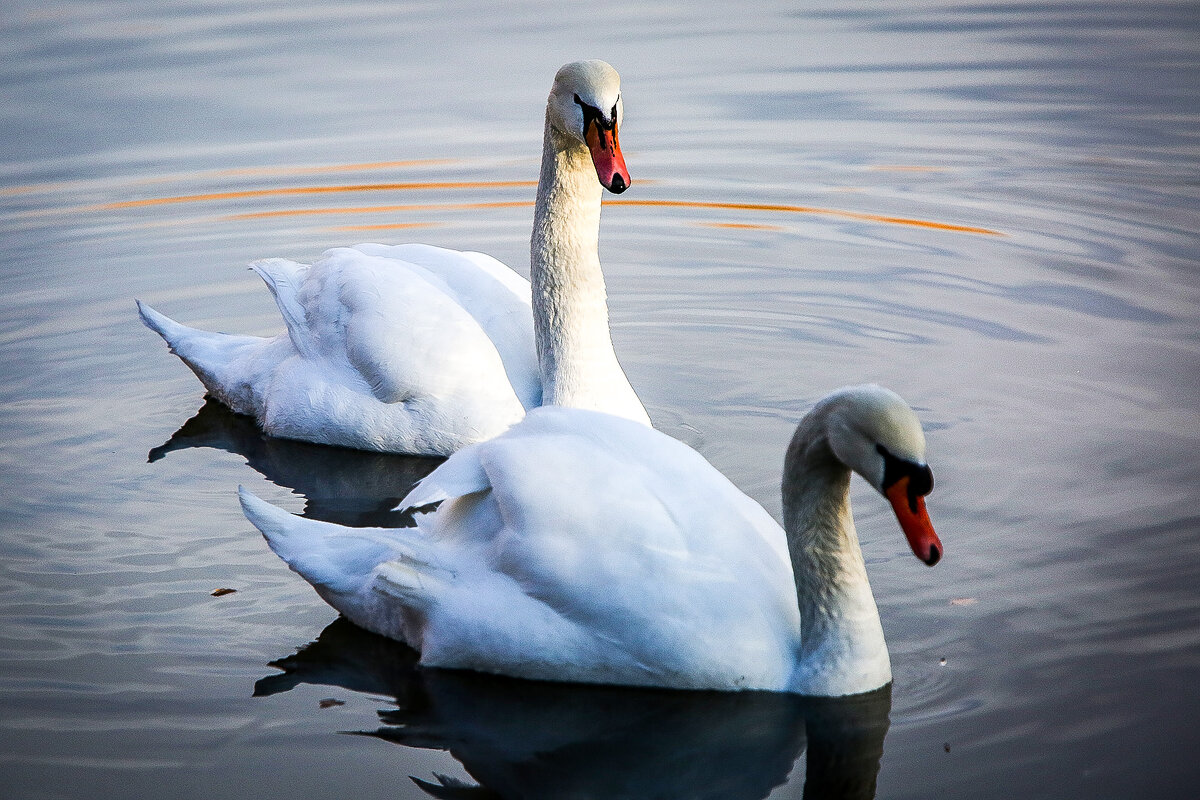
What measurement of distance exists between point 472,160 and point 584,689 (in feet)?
24.3

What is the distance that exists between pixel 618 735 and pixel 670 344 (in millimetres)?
4105

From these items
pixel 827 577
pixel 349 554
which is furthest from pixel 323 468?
pixel 827 577

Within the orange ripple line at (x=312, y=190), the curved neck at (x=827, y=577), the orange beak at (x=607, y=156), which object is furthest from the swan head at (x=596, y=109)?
the orange ripple line at (x=312, y=190)

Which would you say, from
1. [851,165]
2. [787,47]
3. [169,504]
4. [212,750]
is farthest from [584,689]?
[787,47]

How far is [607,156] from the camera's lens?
273 inches

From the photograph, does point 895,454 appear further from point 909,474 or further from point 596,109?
point 596,109

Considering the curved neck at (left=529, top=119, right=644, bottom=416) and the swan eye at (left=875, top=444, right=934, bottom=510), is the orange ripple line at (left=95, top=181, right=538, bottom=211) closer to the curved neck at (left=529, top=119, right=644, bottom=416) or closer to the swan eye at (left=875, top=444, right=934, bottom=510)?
the curved neck at (left=529, top=119, right=644, bottom=416)

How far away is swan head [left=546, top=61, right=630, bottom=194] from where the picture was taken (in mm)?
6918

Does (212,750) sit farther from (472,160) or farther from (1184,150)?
(1184,150)

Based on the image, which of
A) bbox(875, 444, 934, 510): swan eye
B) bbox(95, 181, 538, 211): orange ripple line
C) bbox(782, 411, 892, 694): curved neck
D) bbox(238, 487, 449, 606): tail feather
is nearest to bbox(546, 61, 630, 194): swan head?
bbox(238, 487, 449, 606): tail feather

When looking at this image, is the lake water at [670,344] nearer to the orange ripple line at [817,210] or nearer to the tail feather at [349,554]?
the orange ripple line at [817,210]

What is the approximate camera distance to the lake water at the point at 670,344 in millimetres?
5027

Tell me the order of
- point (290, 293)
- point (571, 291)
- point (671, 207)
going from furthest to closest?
point (671, 207) < point (290, 293) < point (571, 291)

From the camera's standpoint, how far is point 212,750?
5.05 m
